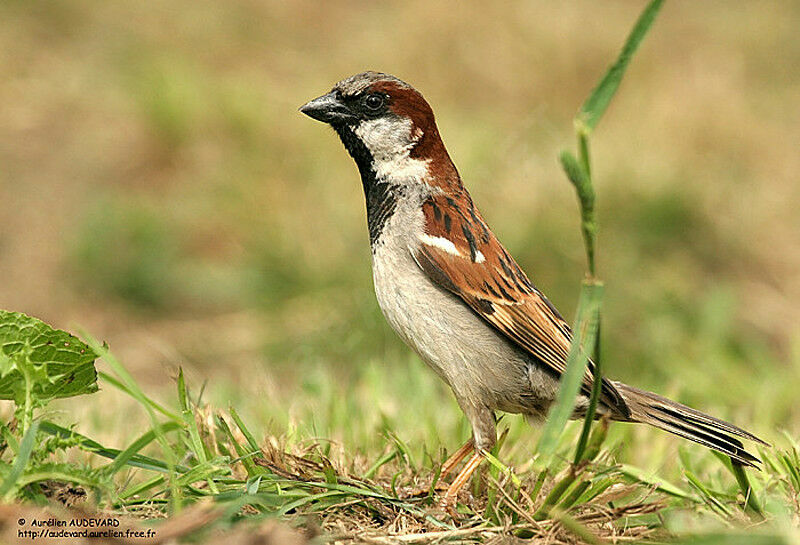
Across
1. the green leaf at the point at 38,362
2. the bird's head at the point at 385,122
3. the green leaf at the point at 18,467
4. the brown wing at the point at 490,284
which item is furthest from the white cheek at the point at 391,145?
the green leaf at the point at 18,467

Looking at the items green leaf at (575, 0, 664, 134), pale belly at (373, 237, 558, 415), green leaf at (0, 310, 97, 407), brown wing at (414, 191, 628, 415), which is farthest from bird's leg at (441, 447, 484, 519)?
green leaf at (575, 0, 664, 134)

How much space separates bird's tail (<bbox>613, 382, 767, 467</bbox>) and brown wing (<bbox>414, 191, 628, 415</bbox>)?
10 centimetres

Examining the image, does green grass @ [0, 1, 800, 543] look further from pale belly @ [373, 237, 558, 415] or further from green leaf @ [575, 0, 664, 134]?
green leaf @ [575, 0, 664, 134]

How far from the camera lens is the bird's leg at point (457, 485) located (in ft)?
9.66

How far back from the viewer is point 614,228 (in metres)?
7.25

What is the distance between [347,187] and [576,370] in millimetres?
5529

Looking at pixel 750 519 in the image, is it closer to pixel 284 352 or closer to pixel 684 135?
pixel 284 352

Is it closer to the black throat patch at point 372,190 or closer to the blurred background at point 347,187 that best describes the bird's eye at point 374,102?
the black throat patch at point 372,190

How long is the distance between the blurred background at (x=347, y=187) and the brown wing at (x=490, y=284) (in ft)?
3.55

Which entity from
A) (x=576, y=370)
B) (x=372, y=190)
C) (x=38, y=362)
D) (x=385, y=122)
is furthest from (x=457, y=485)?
(x=385, y=122)

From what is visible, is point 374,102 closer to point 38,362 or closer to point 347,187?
point 38,362

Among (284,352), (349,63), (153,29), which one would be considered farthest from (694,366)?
(153,29)

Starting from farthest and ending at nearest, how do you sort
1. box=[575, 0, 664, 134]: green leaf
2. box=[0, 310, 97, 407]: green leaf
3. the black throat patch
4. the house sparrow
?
the black throat patch, the house sparrow, box=[0, 310, 97, 407]: green leaf, box=[575, 0, 664, 134]: green leaf

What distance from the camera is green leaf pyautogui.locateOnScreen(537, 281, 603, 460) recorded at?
7.71 ft
